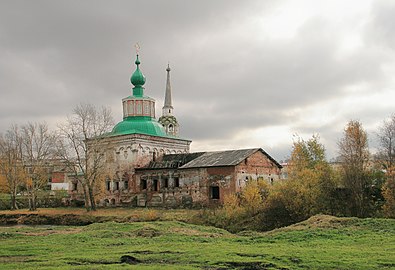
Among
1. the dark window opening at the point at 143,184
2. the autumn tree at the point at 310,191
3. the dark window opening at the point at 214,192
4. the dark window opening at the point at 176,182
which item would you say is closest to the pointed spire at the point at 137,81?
the dark window opening at the point at 143,184

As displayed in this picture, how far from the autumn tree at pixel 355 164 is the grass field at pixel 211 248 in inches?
236

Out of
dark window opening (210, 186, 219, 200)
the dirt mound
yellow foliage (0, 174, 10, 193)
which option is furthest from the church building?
the dirt mound

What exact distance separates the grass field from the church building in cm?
1351

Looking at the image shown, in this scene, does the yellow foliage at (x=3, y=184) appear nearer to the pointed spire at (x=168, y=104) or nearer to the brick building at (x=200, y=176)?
the brick building at (x=200, y=176)

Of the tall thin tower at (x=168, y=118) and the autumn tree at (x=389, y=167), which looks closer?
the autumn tree at (x=389, y=167)

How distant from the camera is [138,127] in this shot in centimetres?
4831

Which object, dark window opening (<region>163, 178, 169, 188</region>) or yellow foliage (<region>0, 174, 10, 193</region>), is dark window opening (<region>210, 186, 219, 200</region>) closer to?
dark window opening (<region>163, 178, 169, 188</region>)

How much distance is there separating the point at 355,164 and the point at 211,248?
16.0 m

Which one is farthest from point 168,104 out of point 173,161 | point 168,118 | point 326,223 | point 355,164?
point 326,223

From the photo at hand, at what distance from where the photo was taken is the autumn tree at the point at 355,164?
28.9 m

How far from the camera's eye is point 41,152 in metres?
47.9

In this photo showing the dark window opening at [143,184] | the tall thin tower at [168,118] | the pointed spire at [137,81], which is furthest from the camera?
the tall thin tower at [168,118]

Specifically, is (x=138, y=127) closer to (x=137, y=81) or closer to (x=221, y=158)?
(x=137, y=81)

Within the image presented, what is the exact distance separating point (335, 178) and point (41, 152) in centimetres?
3197
